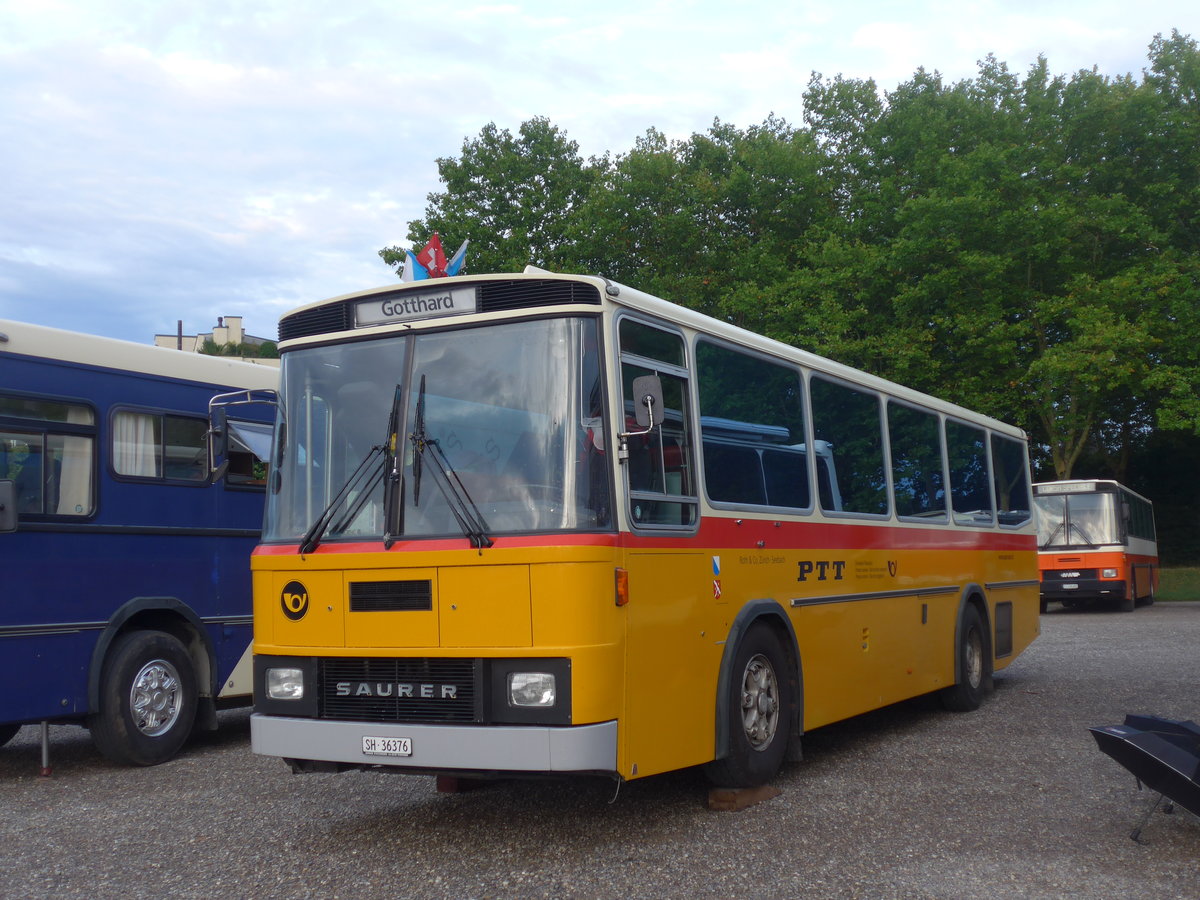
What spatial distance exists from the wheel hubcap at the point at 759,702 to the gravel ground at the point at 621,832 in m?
0.37

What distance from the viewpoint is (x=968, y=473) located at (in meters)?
11.8

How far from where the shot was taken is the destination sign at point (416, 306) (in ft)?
20.5

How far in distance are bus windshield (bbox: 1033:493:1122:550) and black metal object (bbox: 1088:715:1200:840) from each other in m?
22.3

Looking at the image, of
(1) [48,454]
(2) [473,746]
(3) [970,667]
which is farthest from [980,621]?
(1) [48,454]

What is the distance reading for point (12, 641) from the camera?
7.97 metres

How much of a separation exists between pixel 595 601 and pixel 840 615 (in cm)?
326

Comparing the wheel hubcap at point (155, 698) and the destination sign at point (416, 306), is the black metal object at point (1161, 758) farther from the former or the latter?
the wheel hubcap at point (155, 698)

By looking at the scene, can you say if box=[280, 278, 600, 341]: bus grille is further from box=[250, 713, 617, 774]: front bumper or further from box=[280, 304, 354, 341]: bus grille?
box=[250, 713, 617, 774]: front bumper

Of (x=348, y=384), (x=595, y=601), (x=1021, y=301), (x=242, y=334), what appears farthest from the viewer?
(x=242, y=334)

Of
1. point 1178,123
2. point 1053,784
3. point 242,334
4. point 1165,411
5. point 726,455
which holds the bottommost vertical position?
point 1053,784

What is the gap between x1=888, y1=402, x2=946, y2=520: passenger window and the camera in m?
10.0

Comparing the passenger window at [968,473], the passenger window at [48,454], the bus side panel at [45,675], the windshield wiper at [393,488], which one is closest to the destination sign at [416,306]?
the windshield wiper at [393,488]

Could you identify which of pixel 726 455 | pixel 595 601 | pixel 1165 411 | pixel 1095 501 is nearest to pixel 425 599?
pixel 595 601

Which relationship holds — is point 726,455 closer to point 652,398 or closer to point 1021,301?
point 652,398
